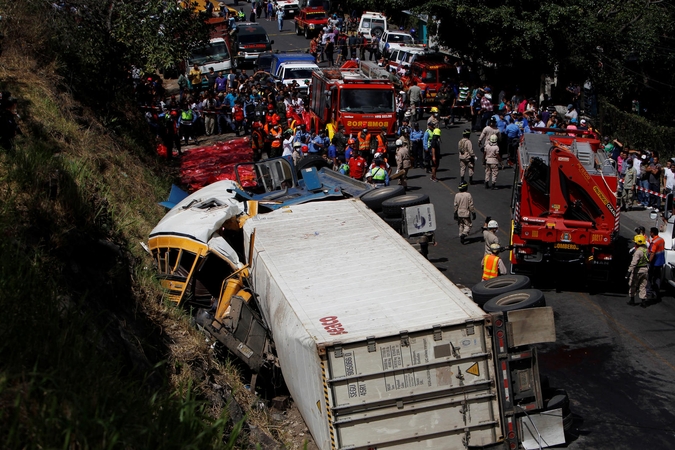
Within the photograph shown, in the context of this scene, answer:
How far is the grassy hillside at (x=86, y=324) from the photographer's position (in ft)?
16.4

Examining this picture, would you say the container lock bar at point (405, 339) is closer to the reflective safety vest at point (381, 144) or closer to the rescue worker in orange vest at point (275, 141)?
the reflective safety vest at point (381, 144)

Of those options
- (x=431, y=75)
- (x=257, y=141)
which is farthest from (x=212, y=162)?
(x=431, y=75)

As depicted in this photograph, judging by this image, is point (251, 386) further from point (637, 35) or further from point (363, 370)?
point (637, 35)

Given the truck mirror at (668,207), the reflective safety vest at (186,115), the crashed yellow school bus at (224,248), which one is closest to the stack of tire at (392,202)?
the crashed yellow school bus at (224,248)

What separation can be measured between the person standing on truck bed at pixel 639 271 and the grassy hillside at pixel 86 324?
8.48 meters

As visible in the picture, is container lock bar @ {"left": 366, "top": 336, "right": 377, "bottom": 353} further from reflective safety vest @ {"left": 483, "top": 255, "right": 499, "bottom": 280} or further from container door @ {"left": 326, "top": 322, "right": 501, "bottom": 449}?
reflective safety vest @ {"left": 483, "top": 255, "right": 499, "bottom": 280}

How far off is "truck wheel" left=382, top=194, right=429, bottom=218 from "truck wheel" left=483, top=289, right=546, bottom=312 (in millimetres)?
4822

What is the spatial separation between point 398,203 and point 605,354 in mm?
5799

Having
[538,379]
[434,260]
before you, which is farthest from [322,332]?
[434,260]

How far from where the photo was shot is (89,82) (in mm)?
22984

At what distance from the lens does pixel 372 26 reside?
165ft

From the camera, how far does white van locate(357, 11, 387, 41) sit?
49969 mm

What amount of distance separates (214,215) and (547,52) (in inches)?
858

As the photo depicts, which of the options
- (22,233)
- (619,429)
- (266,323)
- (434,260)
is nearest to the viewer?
(22,233)
